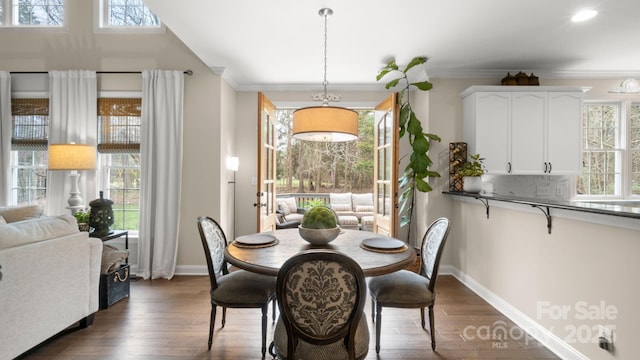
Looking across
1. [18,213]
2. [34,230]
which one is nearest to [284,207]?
[18,213]

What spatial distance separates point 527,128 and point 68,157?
508cm

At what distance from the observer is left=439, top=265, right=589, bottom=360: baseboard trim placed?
6.50 feet

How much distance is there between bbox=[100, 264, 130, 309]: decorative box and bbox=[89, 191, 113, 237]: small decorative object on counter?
47cm

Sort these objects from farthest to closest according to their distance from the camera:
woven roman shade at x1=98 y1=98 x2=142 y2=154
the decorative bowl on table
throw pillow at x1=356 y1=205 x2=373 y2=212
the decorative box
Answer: throw pillow at x1=356 y1=205 x2=373 y2=212, woven roman shade at x1=98 y1=98 x2=142 y2=154, the decorative box, the decorative bowl on table

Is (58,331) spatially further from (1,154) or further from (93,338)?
(1,154)

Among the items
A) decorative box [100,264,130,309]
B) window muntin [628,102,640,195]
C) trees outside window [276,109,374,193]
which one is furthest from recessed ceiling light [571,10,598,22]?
trees outside window [276,109,374,193]

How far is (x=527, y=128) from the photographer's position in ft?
11.3

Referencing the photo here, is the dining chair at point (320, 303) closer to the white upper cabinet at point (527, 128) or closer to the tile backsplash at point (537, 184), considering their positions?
the white upper cabinet at point (527, 128)

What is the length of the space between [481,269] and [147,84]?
427 centimetres

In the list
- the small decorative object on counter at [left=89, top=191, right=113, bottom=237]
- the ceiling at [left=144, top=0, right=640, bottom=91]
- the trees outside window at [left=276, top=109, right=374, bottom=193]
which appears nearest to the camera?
the ceiling at [left=144, top=0, right=640, bottom=91]

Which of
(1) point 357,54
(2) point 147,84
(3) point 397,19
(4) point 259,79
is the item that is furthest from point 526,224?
(2) point 147,84

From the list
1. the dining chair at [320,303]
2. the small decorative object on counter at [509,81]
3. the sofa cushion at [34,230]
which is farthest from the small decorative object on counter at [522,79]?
the sofa cushion at [34,230]

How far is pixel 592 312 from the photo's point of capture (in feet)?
5.98

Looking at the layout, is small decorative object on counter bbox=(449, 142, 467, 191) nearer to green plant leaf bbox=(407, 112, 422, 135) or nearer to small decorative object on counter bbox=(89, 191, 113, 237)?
green plant leaf bbox=(407, 112, 422, 135)
